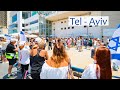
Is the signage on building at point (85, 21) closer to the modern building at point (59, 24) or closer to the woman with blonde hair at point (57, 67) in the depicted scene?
the woman with blonde hair at point (57, 67)

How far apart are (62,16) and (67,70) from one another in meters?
34.8

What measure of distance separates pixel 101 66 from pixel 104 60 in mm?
90

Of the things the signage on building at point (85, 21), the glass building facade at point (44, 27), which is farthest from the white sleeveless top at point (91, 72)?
the glass building facade at point (44, 27)

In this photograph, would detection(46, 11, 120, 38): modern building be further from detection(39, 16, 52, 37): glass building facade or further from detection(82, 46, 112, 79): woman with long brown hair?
detection(82, 46, 112, 79): woman with long brown hair

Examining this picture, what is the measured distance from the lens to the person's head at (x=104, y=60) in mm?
3090

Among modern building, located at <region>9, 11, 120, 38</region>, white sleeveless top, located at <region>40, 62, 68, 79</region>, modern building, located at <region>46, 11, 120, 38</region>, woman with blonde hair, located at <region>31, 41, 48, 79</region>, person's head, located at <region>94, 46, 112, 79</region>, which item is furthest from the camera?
modern building, located at <region>9, 11, 120, 38</region>

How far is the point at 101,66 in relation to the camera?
10.3 feet

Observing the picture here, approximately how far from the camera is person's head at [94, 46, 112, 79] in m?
3.09

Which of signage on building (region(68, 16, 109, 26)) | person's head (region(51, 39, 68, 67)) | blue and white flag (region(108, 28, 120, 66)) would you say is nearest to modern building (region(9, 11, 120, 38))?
signage on building (region(68, 16, 109, 26))

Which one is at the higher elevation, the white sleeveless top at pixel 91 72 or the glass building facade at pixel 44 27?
the glass building facade at pixel 44 27

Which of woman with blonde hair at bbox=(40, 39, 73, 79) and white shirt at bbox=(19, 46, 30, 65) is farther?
white shirt at bbox=(19, 46, 30, 65)
